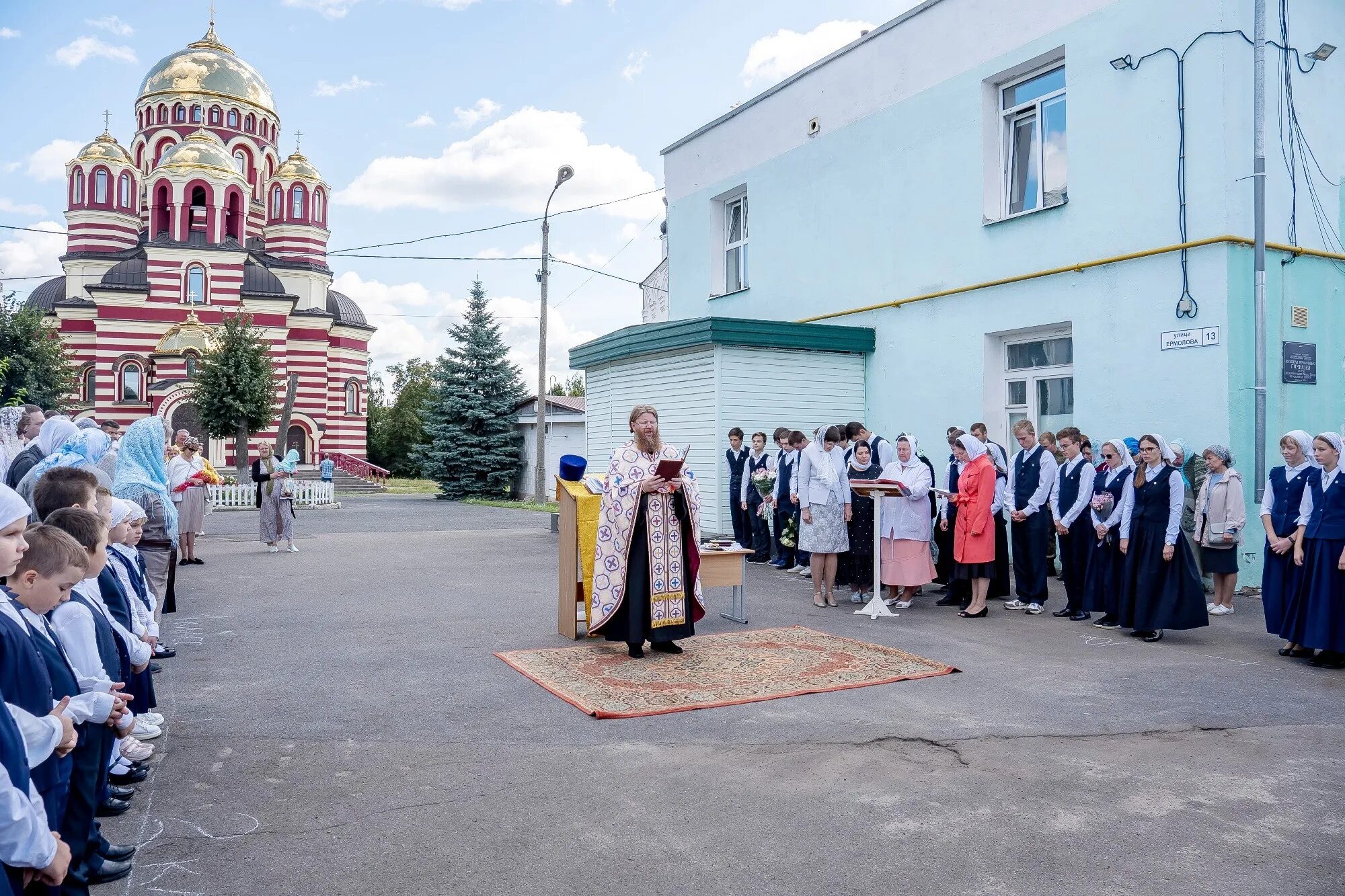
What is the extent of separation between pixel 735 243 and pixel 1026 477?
10227 mm

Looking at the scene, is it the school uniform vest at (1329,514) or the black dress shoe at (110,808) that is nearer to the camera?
Answer: the black dress shoe at (110,808)

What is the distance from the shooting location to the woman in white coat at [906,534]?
1027cm

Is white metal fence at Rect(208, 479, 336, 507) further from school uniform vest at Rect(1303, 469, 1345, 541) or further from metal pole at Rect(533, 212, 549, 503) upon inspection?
school uniform vest at Rect(1303, 469, 1345, 541)

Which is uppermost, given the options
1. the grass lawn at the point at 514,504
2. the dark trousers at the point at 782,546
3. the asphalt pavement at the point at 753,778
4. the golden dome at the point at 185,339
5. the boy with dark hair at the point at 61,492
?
the golden dome at the point at 185,339

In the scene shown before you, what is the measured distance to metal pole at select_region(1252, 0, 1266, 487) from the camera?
34.8ft

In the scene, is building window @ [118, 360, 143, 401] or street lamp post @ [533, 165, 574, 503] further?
building window @ [118, 360, 143, 401]

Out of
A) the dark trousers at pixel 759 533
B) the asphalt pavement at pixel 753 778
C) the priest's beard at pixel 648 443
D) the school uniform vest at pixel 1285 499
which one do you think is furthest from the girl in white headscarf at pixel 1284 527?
the dark trousers at pixel 759 533

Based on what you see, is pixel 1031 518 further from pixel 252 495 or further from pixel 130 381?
pixel 130 381

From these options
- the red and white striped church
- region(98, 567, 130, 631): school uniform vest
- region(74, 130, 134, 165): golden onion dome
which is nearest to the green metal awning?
region(98, 567, 130, 631): school uniform vest

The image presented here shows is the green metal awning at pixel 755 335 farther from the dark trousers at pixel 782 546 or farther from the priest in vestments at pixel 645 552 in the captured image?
the priest in vestments at pixel 645 552

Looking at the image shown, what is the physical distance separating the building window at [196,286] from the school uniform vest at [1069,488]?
43.1 meters

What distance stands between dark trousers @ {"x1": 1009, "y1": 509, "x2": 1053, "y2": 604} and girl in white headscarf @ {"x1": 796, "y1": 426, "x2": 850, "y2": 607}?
1777mm

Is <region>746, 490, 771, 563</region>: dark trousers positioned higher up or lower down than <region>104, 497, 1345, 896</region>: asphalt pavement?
higher up

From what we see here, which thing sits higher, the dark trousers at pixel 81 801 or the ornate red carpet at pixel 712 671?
the dark trousers at pixel 81 801
